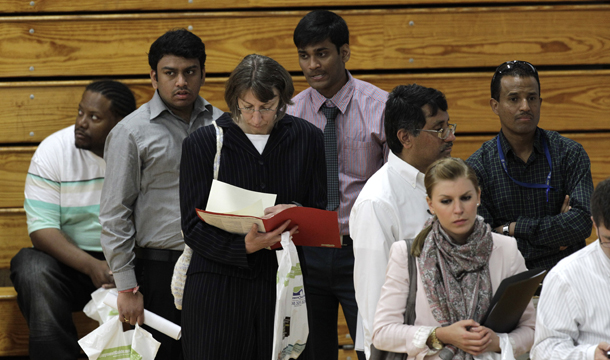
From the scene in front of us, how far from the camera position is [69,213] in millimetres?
3199

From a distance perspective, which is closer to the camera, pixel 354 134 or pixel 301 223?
pixel 301 223

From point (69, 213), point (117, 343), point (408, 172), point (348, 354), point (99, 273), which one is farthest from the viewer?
point (348, 354)

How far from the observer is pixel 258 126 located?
2.11m

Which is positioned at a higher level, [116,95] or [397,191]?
[116,95]

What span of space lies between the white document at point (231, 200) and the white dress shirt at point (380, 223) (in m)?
0.29

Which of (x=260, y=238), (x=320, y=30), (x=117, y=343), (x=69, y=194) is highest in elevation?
(x=320, y=30)

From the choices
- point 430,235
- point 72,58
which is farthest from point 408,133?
point 72,58

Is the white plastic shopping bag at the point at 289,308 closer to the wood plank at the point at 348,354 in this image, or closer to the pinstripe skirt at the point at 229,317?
the pinstripe skirt at the point at 229,317

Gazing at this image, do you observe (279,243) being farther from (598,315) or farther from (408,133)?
(598,315)

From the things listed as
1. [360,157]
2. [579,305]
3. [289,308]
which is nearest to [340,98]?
[360,157]

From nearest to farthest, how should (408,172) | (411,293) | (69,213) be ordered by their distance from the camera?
(411,293)
(408,172)
(69,213)

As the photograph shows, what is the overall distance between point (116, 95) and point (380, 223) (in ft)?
5.87

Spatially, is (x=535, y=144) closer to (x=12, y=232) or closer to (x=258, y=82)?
(x=258, y=82)

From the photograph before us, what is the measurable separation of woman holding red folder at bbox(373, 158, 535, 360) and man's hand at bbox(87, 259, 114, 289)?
1589mm
